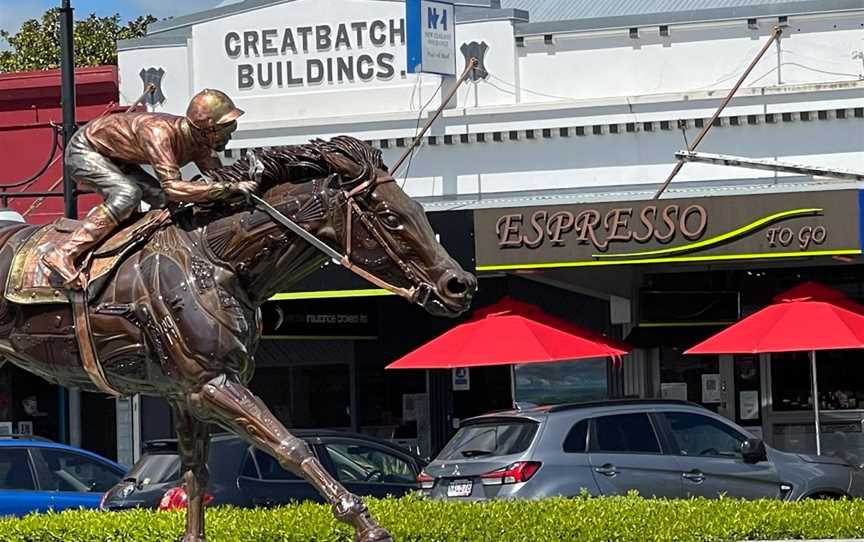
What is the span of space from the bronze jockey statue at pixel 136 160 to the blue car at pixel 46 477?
7952mm

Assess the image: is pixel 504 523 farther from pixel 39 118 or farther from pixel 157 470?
pixel 39 118

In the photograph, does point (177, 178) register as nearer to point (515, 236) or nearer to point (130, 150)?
point (130, 150)

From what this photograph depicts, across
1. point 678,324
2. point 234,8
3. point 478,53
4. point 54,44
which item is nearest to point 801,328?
point 678,324

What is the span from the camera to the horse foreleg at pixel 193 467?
29.4ft

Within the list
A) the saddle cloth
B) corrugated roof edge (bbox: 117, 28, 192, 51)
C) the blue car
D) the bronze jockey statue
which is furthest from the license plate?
corrugated roof edge (bbox: 117, 28, 192, 51)

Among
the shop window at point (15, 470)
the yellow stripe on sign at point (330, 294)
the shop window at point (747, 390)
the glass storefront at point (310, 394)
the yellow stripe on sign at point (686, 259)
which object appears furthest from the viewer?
the glass storefront at point (310, 394)

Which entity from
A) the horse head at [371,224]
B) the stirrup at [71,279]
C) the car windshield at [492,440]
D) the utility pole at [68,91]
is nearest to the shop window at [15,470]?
the utility pole at [68,91]

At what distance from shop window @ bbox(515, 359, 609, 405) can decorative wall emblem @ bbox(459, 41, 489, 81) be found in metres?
4.21

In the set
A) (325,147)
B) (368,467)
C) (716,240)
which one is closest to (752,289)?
(716,240)

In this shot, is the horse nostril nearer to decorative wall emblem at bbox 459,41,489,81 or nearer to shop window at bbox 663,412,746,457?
shop window at bbox 663,412,746,457

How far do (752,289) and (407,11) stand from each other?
6294 millimetres

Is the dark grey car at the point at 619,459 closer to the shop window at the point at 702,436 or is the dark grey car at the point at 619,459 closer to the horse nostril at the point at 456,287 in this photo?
the shop window at the point at 702,436

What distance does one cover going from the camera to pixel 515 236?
21609 mm

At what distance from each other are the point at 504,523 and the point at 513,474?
17.5ft
